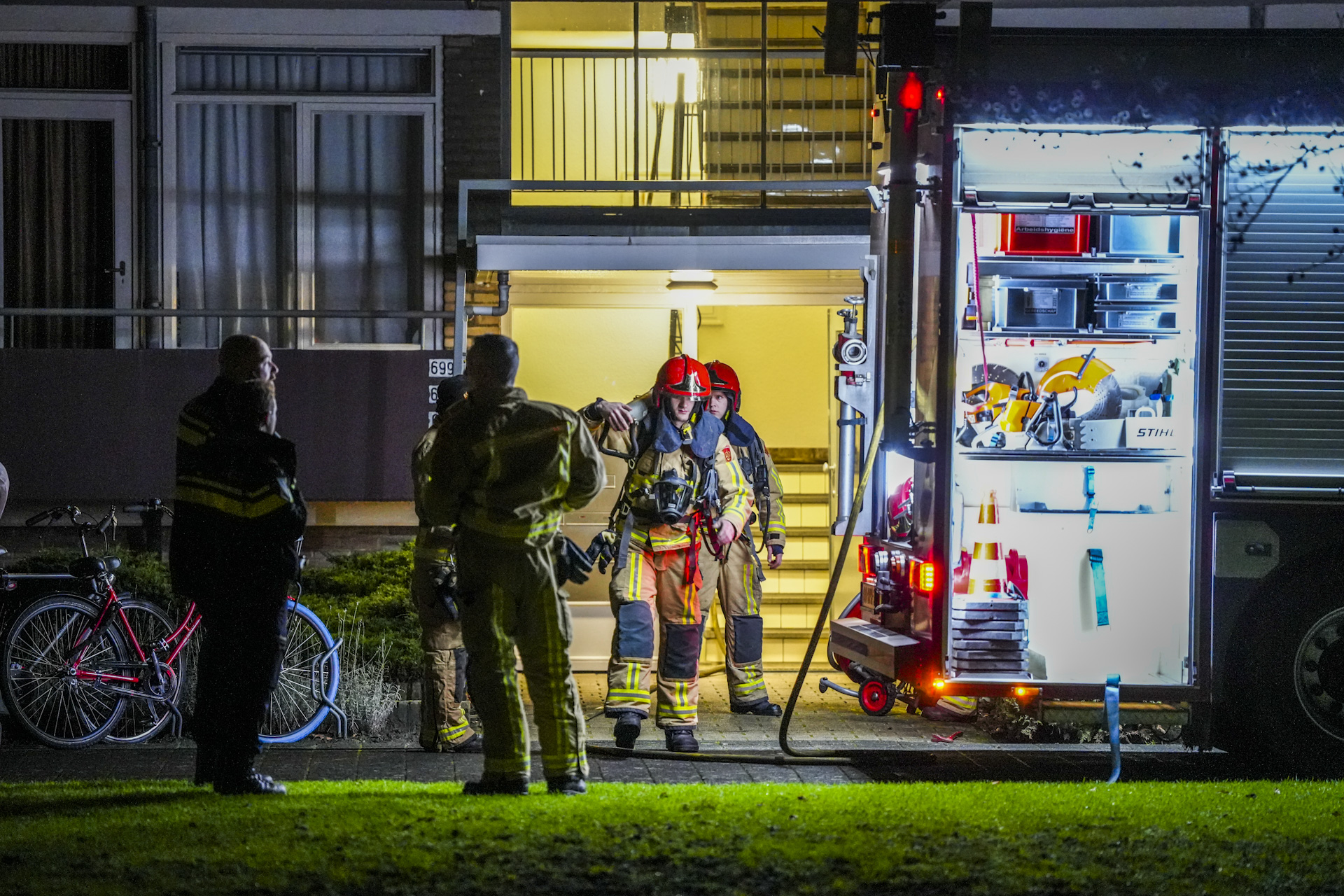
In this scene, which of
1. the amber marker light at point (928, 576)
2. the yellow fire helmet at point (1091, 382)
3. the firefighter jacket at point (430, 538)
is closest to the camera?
the amber marker light at point (928, 576)

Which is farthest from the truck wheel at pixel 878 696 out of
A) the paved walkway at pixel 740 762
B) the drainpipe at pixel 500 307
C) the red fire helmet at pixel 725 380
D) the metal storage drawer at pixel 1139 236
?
the drainpipe at pixel 500 307

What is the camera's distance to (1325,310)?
6598mm

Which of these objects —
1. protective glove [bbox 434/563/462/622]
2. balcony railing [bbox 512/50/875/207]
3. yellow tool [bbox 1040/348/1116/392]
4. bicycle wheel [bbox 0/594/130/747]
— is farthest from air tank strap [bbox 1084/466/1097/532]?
bicycle wheel [bbox 0/594/130/747]

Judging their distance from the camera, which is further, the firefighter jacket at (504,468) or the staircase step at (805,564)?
the staircase step at (805,564)

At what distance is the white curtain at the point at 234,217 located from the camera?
1031cm

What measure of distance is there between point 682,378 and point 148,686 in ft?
10.7

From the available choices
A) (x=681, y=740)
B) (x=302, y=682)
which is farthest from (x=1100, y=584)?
(x=302, y=682)

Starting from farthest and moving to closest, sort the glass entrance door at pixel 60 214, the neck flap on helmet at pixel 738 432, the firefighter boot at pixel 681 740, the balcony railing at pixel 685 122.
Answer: the balcony railing at pixel 685 122 < the glass entrance door at pixel 60 214 < the neck flap on helmet at pixel 738 432 < the firefighter boot at pixel 681 740

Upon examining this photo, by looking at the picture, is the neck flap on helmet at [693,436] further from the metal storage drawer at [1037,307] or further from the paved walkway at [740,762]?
the metal storage drawer at [1037,307]

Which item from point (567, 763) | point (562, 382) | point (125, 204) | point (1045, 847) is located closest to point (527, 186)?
point (562, 382)

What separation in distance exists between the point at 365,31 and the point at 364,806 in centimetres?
647

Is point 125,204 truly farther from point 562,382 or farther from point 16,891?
point 16,891

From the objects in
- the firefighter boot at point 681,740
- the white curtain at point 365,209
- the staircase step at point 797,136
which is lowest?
the firefighter boot at point 681,740

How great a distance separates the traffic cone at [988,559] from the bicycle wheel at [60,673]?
14.5ft
